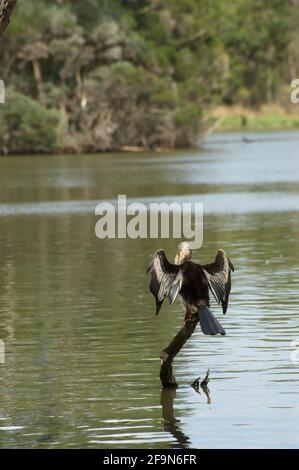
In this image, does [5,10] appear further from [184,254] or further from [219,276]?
[219,276]

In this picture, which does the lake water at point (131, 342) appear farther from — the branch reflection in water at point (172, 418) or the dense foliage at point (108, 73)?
the dense foliage at point (108, 73)

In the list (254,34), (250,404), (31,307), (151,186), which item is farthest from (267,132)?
(250,404)

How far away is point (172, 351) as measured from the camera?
467 inches

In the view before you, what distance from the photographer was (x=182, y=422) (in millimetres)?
11219

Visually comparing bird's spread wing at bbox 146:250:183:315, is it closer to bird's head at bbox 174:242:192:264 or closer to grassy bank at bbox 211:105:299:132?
bird's head at bbox 174:242:192:264

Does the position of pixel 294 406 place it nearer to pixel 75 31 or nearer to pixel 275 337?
pixel 275 337

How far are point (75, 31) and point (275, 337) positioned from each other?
55662 millimetres

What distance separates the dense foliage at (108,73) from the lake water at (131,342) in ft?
115

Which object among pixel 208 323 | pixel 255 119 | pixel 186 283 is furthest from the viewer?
pixel 255 119

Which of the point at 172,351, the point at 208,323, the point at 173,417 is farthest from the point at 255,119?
the point at 208,323

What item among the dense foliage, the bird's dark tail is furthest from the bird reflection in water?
the dense foliage

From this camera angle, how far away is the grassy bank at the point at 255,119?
97.9 metres

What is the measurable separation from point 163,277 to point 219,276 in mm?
484

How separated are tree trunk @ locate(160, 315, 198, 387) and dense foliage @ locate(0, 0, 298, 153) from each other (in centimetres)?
5464
